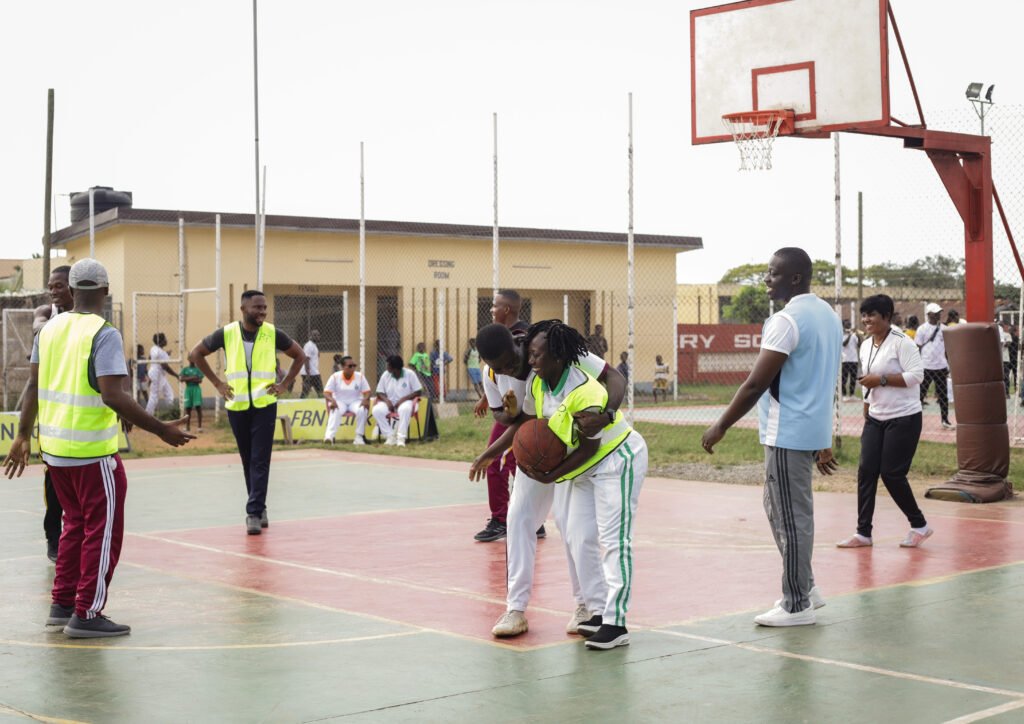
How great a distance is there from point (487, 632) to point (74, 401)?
8.46ft

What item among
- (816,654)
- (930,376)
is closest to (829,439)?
(816,654)

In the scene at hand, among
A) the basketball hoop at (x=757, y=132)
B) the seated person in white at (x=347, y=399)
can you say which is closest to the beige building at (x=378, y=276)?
the seated person in white at (x=347, y=399)

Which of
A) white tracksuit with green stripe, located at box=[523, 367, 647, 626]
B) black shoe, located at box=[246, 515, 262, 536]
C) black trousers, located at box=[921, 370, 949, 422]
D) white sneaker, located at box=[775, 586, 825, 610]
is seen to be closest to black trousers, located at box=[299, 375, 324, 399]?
black trousers, located at box=[921, 370, 949, 422]

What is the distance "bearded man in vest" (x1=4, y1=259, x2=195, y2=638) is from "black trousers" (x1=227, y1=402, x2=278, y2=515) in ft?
13.7

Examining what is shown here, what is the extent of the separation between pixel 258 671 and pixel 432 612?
165 cm

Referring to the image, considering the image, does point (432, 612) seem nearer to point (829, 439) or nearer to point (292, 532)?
point (829, 439)

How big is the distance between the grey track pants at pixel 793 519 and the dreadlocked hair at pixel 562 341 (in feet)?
4.39

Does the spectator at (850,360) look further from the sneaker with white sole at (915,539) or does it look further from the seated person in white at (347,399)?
the sneaker with white sole at (915,539)

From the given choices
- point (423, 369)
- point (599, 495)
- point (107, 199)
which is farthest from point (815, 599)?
point (107, 199)

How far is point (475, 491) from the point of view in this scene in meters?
14.7

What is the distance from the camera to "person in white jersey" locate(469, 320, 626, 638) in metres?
6.80

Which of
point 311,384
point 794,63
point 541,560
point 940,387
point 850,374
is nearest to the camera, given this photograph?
point 541,560

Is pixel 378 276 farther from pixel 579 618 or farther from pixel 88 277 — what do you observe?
pixel 579 618

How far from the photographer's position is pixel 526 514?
695 cm
